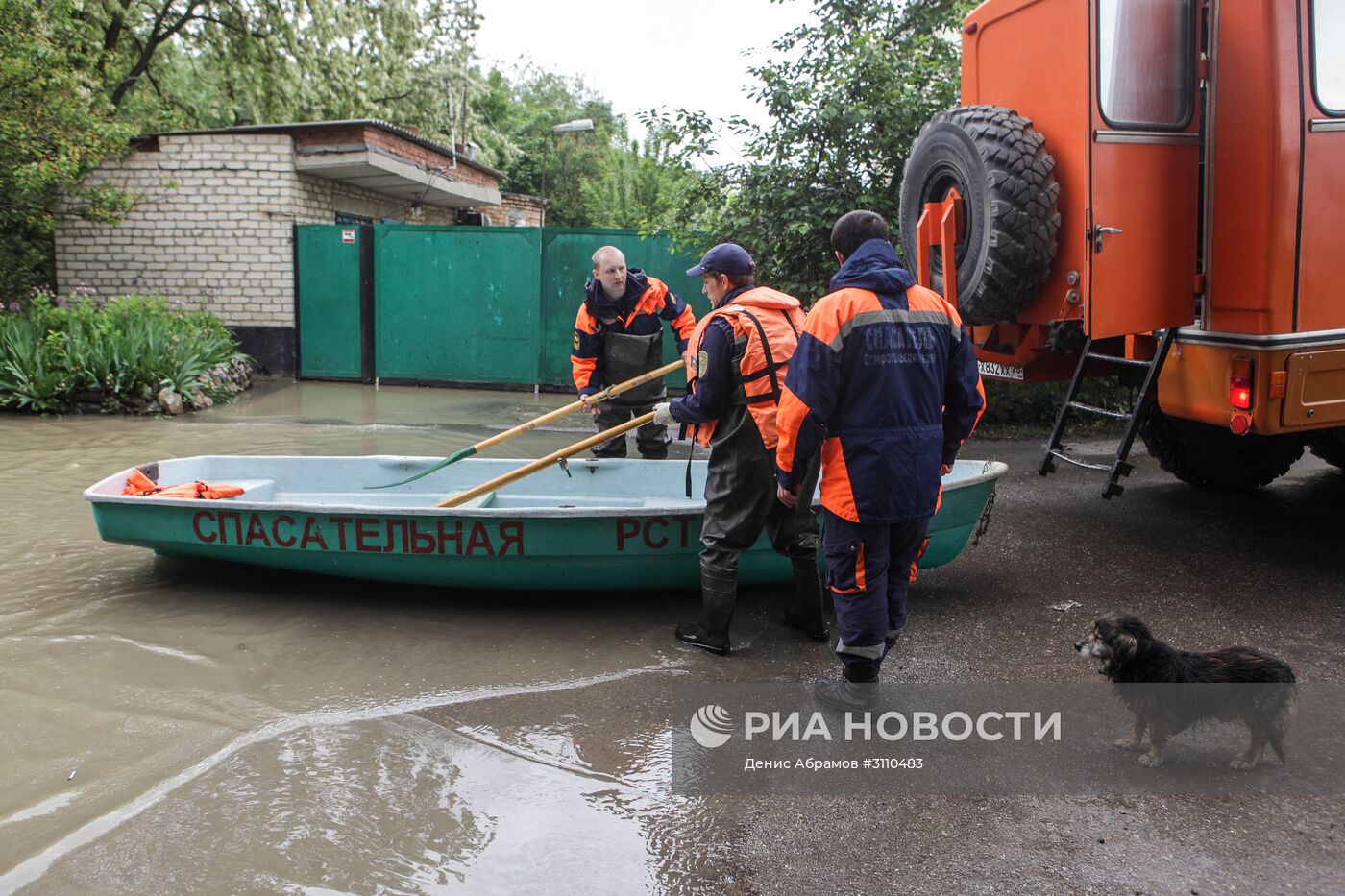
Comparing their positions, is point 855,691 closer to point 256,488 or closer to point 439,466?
point 439,466

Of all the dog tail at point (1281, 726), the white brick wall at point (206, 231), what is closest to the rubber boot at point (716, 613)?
the dog tail at point (1281, 726)

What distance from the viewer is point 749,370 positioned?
437 centimetres

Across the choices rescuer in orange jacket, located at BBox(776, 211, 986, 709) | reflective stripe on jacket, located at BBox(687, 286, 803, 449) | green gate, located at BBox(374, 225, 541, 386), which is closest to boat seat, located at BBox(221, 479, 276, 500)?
reflective stripe on jacket, located at BBox(687, 286, 803, 449)

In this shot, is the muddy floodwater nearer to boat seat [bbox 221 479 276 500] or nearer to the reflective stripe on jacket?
boat seat [bbox 221 479 276 500]

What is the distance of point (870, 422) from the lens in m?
3.61

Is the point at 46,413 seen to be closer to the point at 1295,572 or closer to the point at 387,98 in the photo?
the point at 1295,572

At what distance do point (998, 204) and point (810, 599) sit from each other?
231 cm

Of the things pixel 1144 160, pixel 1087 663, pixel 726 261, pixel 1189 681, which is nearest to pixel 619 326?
pixel 726 261

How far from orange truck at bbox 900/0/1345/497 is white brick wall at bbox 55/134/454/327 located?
9.92 metres

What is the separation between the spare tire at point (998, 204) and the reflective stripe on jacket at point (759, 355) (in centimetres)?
158

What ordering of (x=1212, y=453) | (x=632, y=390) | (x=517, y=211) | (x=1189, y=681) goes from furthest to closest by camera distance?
(x=517, y=211) → (x=1212, y=453) → (x=632, y=390) → (x=1189, y=681)

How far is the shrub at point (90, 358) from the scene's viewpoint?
34.8 feet

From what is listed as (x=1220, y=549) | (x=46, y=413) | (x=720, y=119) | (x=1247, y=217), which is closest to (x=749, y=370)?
(x=1247, y=217)

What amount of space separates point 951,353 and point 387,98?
20295 mm
